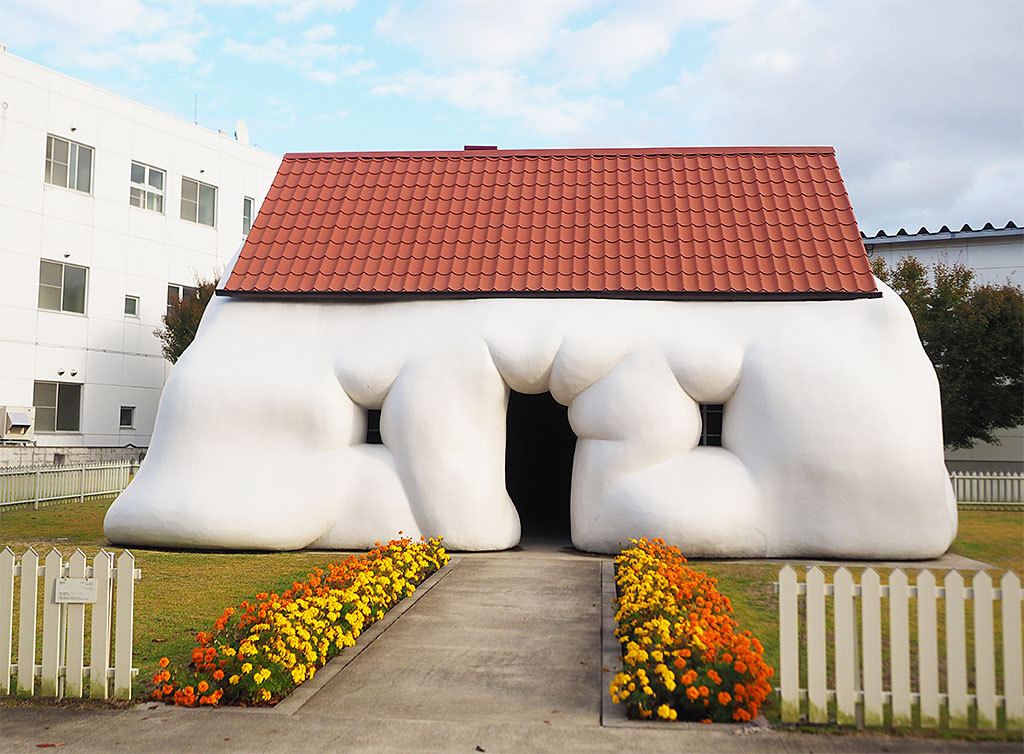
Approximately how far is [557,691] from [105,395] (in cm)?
2717

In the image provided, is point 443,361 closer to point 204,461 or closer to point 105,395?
point 204,461

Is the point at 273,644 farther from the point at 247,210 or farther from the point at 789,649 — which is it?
the point at 247,210

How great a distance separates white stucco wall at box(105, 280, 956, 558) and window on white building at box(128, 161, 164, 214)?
65.5 feet

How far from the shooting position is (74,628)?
639cm

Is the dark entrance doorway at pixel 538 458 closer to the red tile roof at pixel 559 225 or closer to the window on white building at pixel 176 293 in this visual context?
the red tile roof at pixel 559 225

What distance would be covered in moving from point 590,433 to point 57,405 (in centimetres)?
2171

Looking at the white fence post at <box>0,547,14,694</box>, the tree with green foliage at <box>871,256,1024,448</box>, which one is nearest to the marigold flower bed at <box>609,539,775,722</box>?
the white fence post at <box>0,547,14,694</box>

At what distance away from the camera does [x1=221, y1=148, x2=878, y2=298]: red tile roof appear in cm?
1393

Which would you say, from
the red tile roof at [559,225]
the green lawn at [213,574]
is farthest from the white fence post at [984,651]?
the red tile roof at [559,225]

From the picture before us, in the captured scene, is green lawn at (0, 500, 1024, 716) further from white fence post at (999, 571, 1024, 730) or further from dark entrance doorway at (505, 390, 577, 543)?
dark entrance doorway at (505, 390, 577, 543)

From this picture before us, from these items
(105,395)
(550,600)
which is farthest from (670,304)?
(105,395)

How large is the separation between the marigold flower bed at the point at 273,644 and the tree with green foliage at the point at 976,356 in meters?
20.4

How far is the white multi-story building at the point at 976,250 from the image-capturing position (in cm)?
2980

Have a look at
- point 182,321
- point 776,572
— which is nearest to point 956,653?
point 776,572
